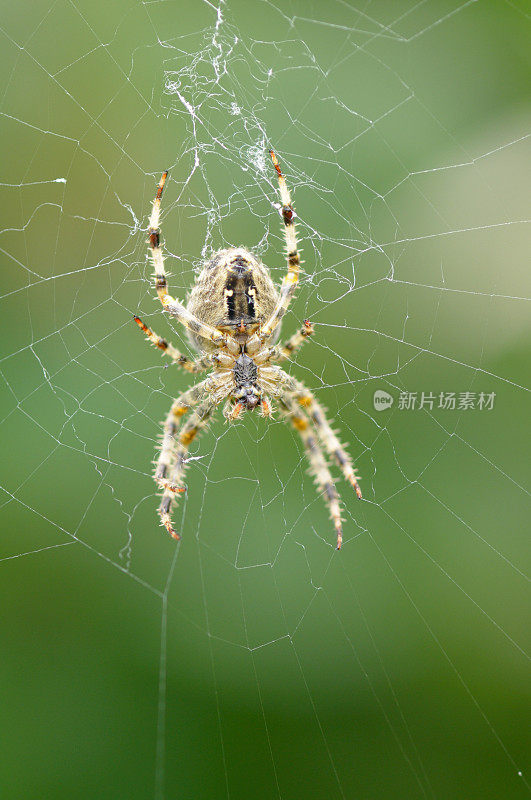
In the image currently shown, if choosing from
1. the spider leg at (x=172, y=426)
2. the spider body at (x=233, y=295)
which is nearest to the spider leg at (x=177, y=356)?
the spider body at (x=233, y=295)

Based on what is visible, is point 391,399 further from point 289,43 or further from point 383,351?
point 289,43

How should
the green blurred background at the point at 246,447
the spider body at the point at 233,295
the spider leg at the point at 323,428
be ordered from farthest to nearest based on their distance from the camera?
the green blurred background at the point at 246,447
the spider leg at the point at 323,428
the spider body at the point at 233,295

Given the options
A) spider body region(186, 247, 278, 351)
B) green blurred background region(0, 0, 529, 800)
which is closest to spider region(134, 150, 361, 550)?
spider body region(186, 247, 278, 351)

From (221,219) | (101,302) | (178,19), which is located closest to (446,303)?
(221,219)

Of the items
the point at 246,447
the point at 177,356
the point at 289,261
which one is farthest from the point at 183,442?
the point at 289,261

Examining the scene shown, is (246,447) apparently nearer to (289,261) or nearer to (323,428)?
(323,428)

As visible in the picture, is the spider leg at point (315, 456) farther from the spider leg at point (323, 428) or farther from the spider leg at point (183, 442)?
the spider leg at point (183, 442)
